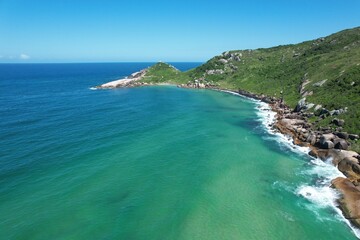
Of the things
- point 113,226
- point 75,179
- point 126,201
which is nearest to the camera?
point 113,226

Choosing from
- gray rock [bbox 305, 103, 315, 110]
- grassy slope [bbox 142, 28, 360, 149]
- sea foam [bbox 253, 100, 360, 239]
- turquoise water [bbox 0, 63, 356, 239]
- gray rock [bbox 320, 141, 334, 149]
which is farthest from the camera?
gray rock [bbox 305, 103, 315, 110]

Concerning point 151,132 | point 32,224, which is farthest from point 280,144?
point 32,224

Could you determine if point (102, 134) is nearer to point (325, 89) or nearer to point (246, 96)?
point (325, 89)

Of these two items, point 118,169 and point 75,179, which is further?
point 118,169

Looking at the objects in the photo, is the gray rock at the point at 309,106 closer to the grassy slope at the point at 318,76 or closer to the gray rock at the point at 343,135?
the grassy slope at the point at 318,76

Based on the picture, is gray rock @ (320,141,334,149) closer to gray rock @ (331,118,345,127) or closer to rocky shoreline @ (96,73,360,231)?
rocky shoreline @ (96,73,360,231)

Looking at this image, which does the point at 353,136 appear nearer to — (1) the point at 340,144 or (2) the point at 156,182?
(1) the point at 340,144

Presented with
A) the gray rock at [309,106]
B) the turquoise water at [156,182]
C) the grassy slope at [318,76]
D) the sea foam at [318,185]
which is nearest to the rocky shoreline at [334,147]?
the sea foam at [318,185]

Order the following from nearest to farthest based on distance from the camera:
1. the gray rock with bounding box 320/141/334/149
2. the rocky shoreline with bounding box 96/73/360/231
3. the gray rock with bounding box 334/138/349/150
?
the rocky shoreline with bounding box 96/73/360/231
the gray rock with bounding box 334/138/349/150
the gray rock with bounding box 320/141/334/149

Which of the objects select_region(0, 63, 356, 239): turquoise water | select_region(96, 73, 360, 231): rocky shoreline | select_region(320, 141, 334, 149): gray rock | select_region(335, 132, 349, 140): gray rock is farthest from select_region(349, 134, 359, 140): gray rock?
select_region(0, 63, 356, 239): turquoise water
